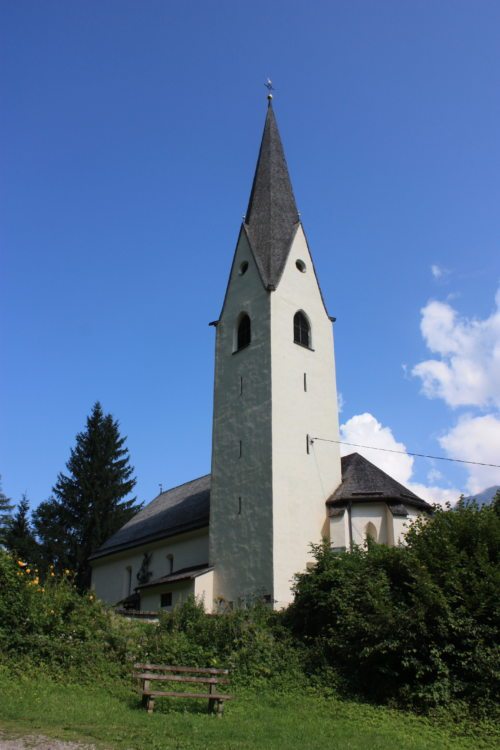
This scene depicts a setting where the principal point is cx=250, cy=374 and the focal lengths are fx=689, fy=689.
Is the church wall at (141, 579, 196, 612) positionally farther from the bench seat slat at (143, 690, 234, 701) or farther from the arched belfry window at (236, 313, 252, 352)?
the bench seat slat at (143, 690, 234, 701)

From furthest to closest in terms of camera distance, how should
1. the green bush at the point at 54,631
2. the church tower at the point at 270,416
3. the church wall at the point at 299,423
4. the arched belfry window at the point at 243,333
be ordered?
the arched belfry window at the point at 243,333
the church tower at the point at 270,416
the church wall at the point at 299,423
the green bush at the point at 54,631

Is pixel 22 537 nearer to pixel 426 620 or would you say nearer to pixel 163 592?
pixel 163 592

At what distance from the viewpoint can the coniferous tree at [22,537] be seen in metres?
46.2

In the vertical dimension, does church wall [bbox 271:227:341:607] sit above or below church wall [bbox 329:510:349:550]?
above

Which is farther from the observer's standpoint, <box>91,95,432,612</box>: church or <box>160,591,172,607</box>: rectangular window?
<box>160,591,172,607</box>: rectangular window

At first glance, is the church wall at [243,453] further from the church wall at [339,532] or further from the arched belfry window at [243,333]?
the church wall at [339,532]

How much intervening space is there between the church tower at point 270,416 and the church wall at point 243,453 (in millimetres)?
45

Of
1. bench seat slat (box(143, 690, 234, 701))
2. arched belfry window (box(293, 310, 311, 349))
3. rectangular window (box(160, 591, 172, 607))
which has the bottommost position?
bench seat slat (box(143, 690, 234, 701))

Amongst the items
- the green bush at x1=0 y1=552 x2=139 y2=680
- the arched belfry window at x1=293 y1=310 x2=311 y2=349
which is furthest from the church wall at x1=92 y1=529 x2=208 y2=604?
the green bush at x1=0 y1=552 x2=139 y2=680

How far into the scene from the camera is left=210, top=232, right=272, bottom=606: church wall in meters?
25.9

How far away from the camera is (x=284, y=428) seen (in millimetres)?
27547

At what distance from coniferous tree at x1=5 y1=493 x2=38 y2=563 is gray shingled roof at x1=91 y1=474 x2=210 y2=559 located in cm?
823

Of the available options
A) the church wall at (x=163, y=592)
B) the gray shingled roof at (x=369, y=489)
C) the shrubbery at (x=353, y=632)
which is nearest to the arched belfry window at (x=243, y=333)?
the gray shingled roof at (x=369, y=489)

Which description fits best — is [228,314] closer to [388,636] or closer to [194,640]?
[194,640]
